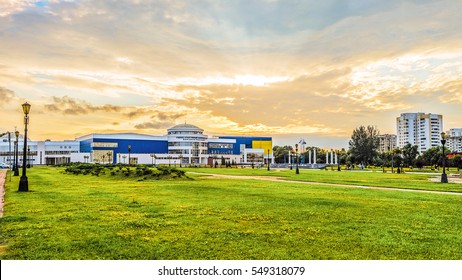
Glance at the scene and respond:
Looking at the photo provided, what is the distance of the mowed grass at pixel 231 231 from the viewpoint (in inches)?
338

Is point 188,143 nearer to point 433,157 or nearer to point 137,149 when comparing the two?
point 137,149

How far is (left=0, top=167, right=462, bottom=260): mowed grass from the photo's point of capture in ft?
28.2

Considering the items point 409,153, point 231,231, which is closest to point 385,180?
point 231,231

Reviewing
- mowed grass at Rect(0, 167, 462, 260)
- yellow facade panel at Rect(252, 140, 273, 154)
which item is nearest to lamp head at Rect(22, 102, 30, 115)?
mowed grass at Rect(0, 167, 462, 260)

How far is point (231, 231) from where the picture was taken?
34.8 feet

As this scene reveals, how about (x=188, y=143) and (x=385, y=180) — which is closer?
(x=385, y=180)

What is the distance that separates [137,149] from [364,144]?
72431 mm

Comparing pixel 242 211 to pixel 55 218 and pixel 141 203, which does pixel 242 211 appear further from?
pixel 55 218

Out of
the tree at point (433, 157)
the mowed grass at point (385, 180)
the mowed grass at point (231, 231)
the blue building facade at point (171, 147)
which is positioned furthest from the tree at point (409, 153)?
the mowed grass at point (231, 231)

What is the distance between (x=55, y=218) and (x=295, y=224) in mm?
7156

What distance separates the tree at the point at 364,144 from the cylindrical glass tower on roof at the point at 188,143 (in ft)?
175

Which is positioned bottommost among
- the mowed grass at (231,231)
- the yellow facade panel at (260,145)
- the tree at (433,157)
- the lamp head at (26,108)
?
the mowed grass at (231,231)

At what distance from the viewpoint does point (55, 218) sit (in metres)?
12.9

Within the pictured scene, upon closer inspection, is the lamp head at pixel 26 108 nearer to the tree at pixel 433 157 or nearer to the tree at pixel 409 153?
the tree at pixel 409 153
